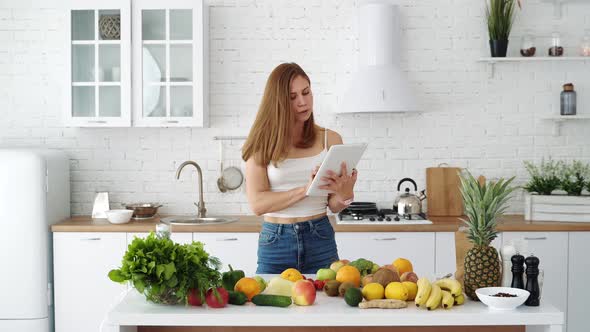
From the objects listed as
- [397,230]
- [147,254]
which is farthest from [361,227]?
[147,254]

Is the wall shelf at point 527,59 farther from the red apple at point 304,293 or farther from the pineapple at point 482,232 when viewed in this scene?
the red apple at point 304,293

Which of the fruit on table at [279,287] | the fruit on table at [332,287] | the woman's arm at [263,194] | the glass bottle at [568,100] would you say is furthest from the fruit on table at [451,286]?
the glass bottle at [568,100]

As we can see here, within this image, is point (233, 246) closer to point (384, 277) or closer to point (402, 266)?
point (402, 266)

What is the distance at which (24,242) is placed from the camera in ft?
15.8

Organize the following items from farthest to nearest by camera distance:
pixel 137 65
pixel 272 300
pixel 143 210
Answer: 1. pixel 143 210
2. pixel 137 65
3. pixel 272 300

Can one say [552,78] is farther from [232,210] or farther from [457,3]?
[232,210]

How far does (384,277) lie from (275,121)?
1.02m

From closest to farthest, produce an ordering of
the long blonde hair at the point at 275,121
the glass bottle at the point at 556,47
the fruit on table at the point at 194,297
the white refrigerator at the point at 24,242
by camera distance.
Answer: the fruit on table at the point at 194,297 < the long blonde hair at the point at 275,121 < the white refrigerator at the point at 24,242 < the glass bottle at the point at 556,47

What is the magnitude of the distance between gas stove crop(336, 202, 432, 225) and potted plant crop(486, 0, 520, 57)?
1337 mm

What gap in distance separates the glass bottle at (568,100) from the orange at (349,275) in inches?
127

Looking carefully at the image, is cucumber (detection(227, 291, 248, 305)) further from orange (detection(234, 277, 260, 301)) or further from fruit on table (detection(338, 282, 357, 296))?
fruit on table (detection(338, 282, 357, 296))

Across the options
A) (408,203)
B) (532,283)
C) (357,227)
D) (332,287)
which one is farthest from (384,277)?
(408,203)

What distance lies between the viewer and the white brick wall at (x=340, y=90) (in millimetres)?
5453

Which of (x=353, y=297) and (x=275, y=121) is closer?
(x=353, y=297)
